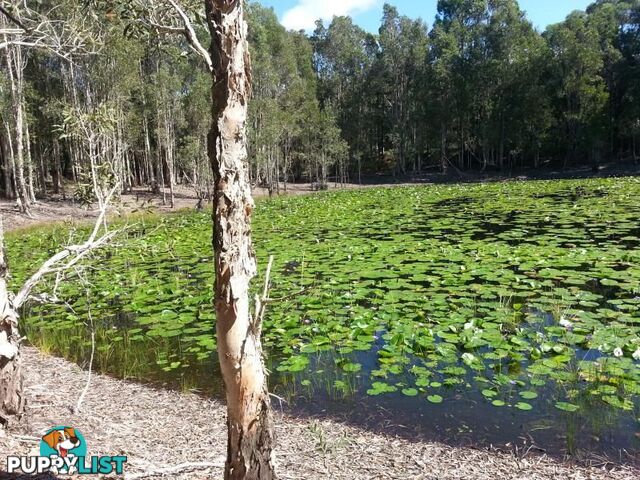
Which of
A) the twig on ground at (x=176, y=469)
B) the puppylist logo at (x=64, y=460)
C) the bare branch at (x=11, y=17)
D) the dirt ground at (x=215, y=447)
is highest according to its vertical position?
the bare branch at (x=11, y=17)

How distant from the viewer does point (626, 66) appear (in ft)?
120

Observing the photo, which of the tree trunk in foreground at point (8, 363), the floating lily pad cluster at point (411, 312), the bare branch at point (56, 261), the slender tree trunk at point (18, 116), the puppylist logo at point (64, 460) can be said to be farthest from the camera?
the slender tree trunk at point (18, 116)

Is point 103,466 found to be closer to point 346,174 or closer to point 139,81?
point 139,81

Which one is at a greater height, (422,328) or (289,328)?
(422,328)

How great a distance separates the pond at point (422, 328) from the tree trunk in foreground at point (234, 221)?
0.31 metres

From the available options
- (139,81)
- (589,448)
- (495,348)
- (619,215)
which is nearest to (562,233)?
(619,215)

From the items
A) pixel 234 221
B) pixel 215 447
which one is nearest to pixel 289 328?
pixel 215 447

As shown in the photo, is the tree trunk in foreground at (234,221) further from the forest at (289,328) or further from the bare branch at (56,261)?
the bare branch at (56,261)

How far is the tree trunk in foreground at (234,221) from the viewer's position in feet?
7.22

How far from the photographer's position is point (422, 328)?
5.88 metres

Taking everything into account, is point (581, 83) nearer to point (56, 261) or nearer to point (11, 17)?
point (11, 17)

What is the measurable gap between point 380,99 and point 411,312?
41.4 m

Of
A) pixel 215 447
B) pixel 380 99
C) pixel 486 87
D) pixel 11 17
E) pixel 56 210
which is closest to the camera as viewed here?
pixel 215 447

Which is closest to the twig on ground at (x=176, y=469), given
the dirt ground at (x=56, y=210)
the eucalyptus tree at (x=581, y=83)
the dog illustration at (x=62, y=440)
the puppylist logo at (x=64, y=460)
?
the puppylist logo at (x=64, y=460)
